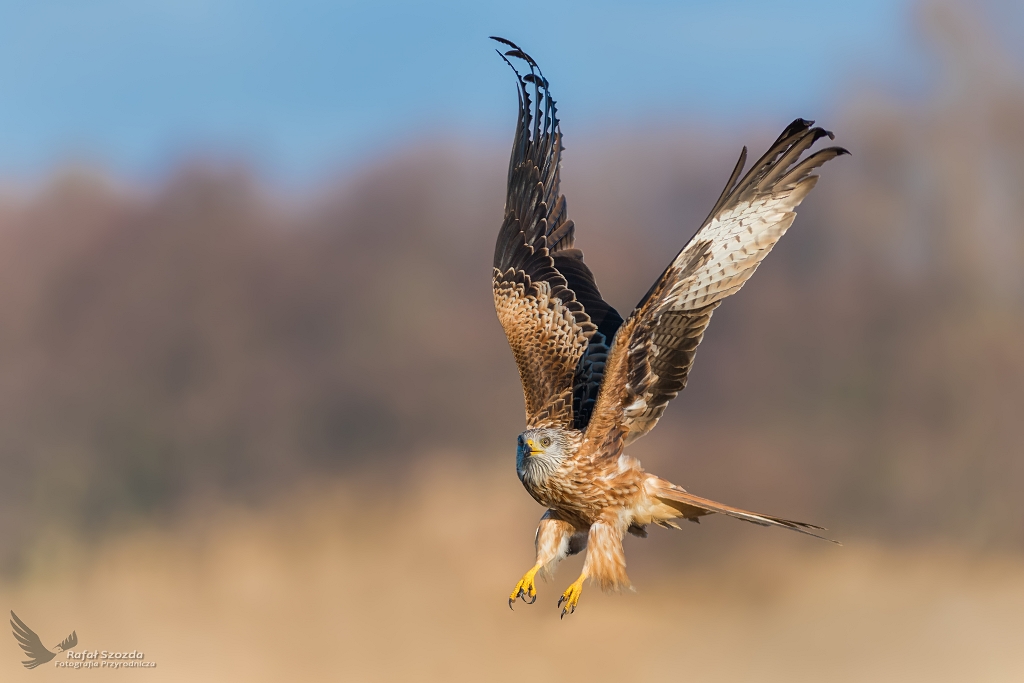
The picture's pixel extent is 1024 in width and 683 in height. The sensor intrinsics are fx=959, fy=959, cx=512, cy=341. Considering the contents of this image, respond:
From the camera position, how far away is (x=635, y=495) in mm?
8867

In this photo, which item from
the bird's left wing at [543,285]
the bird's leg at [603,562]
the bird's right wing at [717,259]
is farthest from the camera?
the bird's left wing at [543,285]

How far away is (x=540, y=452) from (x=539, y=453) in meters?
0.01

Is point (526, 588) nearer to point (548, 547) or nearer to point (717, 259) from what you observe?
point (548, 547)

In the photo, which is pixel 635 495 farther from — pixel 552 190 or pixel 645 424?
pixel 552 190

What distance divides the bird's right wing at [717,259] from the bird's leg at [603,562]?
1.40m

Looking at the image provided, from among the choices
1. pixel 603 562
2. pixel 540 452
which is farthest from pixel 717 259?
pixel 603 562

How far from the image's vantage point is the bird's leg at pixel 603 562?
8258mm

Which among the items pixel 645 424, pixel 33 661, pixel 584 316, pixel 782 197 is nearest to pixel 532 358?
pixel 584 316

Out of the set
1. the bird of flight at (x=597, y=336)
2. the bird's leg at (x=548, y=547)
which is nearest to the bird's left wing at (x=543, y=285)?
the bird of flight at (x=597, y=336)

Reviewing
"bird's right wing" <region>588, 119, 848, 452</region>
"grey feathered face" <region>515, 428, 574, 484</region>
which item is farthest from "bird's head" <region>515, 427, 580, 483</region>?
"bird's right wing" <region>588, 119, 848, 452</region>

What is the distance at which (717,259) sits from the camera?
7918 millimetres

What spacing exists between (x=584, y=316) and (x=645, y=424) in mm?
1731

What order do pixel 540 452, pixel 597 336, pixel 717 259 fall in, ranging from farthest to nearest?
pixel 597 336 < pixel 540 452 < pixel 717 259

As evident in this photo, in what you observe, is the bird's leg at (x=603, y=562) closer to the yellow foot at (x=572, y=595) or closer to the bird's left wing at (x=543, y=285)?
the yellow foot at (x=572, y=595)
